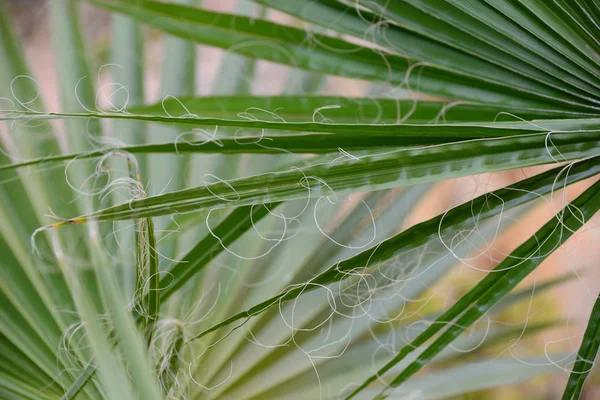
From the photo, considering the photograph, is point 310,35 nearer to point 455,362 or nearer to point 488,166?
point 488,166

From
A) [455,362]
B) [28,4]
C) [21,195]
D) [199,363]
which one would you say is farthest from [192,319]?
[28,4]

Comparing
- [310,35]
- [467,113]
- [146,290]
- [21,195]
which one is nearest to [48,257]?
[21,195]

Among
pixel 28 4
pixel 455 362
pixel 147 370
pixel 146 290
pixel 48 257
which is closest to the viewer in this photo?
pixel 147 370

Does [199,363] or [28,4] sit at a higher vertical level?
[28,4]

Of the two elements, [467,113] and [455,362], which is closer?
[467,113]

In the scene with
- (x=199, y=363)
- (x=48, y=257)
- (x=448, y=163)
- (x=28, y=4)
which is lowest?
(x=199, y=363)

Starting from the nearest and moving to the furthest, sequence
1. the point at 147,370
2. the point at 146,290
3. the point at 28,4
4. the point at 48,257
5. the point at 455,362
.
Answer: the point at 147,370 → the point at 146,290 → the point at 48,257 → the point at 455,362 → the point at 28,4
